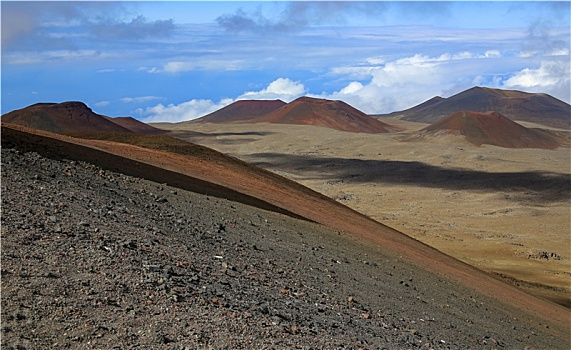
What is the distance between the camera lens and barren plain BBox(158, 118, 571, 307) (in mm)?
31875

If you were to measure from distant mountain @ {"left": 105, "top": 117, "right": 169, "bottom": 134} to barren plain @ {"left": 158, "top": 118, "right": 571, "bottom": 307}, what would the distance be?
13.5 ft

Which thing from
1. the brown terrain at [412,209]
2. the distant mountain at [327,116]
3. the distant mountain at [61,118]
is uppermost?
the distant mountain at [327,116]

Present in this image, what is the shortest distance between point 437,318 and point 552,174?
51.3 m

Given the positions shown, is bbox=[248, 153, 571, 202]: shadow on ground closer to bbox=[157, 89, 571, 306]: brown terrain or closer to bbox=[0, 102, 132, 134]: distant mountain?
bbox=[157, 89, 571, 306]: brown terrain

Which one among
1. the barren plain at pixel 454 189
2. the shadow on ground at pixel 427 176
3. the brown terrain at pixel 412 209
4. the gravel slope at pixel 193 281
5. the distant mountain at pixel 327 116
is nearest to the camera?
the gravel slope at pixel 193 281

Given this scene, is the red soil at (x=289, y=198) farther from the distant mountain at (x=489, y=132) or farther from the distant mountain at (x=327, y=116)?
the distant mountain at (x=327, y=116)

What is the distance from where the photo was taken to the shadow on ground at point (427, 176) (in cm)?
5374

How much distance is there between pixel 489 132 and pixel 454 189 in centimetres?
3662

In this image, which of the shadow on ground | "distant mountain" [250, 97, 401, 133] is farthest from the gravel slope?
"distant mountain" [250, 97, 401, 133]

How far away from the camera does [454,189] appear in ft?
181

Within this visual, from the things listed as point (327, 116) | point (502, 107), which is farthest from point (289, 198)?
point (502, 107)

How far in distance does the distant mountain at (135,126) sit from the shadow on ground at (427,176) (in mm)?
23110

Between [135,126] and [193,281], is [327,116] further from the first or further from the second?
[193,281]

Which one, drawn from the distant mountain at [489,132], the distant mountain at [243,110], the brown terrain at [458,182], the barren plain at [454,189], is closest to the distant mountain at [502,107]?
the distant mountain at [243,110]
